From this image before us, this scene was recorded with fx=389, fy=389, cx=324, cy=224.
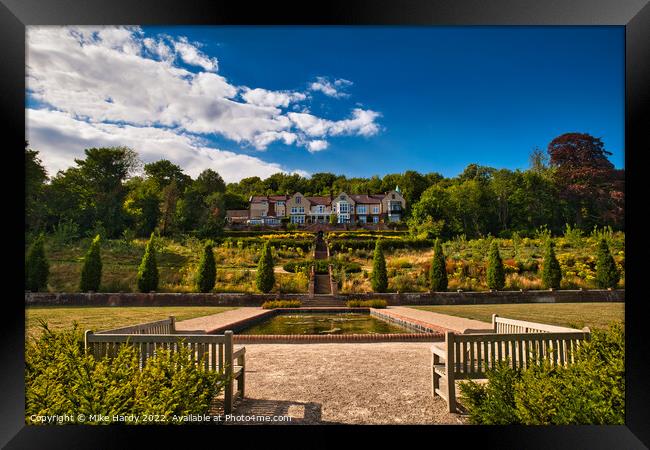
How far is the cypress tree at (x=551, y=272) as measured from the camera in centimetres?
A: 1466

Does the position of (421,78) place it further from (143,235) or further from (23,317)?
(143,235)

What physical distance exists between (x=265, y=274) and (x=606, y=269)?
42.1 feet

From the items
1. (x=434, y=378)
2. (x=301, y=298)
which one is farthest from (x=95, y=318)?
(x=434, y=378)

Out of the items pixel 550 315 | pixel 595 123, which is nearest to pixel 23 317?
pixel 595 123

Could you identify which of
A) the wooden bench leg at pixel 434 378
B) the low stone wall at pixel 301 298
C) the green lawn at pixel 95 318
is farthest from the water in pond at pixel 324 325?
the wooden bench leg at pixel 434 378

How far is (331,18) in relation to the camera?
3.22 metres

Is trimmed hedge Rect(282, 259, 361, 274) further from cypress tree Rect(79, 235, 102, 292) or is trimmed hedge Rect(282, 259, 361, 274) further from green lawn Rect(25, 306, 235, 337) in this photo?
cypress tree Rect(79, 235, 102, 292)

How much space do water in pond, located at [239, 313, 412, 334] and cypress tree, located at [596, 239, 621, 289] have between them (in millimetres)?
9016

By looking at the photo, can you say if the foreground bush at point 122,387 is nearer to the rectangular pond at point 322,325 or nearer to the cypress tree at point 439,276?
the rectangular pond at point 322,325

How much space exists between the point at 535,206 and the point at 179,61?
22.7 meters

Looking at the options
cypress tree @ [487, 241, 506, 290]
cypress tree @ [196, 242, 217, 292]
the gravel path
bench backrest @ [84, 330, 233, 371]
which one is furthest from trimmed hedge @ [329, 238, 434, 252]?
bench backrest @ [84, 330, 233, 371]

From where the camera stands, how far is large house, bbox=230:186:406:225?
3186 cm

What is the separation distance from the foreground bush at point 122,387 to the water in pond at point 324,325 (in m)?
6.13

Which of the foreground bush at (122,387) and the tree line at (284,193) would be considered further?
the tree line at (284,193)
